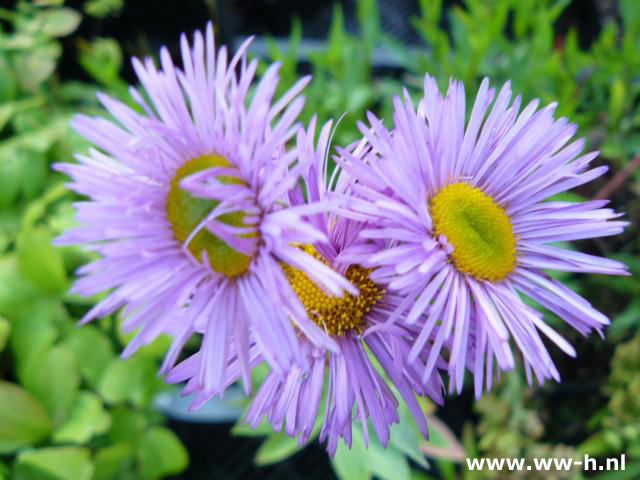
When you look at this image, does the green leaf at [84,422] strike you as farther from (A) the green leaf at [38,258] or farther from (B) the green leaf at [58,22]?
(B) the green leaf at [58,22]

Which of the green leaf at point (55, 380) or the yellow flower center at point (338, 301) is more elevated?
the yellow flower center at point (338, 301)

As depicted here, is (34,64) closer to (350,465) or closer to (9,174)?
(9,174)

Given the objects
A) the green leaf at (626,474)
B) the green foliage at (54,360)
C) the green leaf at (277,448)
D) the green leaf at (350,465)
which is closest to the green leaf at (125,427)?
the green foliage at (54,360)

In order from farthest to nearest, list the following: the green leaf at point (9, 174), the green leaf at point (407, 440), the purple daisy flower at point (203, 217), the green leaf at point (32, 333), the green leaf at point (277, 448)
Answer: the green leaf at point (9, 174) < the green leaf at point (32, 333) < the green leaf at point (277, 448) < the green leaf at point (407, 440) < the purple daisy flower at point (203, 217)

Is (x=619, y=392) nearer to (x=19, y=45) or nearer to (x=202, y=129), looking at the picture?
(x=202, y=129)

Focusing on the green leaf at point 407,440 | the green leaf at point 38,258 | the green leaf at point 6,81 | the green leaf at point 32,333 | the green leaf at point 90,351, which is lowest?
the green leaf at point 90,351

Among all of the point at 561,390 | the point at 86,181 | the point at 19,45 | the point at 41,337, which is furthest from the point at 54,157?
the point at 561,390

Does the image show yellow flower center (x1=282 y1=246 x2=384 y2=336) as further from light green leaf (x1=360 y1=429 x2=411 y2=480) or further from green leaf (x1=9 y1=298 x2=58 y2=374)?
green leaf (x1=9 y1=298 x2=58 y2=374)
